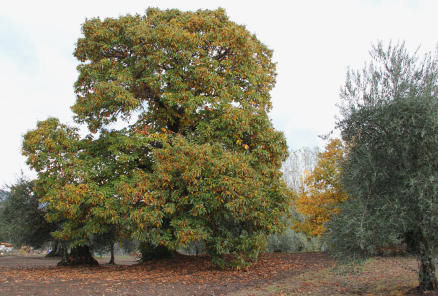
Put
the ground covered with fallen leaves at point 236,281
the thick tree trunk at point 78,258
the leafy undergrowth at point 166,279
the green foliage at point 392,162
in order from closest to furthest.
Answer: the green foliage at point 392,162 → the ground covered with fallen leaves at point 236,281 → the leafy undergrowth at point 166,279 → the thick tree trunk at point 78,258

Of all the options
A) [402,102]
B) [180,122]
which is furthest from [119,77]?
[402,102]

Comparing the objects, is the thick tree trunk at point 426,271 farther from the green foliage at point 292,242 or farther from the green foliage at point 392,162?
the green foliage at point 292,242

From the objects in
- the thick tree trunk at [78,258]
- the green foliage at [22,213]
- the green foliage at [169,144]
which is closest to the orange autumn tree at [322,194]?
the green foliage at [169,144]

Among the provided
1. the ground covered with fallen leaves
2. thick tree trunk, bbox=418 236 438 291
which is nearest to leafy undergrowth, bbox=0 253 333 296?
the ground covered with fallen leaves

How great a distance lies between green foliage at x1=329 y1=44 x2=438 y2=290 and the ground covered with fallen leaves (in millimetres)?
1380

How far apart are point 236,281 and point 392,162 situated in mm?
6356

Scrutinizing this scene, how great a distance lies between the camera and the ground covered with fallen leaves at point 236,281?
8452mm

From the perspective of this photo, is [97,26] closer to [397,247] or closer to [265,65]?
[265,65]

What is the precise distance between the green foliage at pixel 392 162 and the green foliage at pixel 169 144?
15.0 ft

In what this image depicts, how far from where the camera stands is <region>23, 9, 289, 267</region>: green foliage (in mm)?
11305

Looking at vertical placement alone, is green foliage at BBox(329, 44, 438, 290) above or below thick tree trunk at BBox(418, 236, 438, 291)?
above

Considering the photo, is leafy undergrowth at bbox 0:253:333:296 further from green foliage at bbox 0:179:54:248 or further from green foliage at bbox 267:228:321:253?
green foliage at bbox 267:228:321:253

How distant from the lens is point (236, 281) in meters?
10.7

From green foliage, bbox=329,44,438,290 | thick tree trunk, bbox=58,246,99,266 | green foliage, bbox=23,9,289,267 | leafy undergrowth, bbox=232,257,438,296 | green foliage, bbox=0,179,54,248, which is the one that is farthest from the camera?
green foliage, bbox=0,179,54,248
